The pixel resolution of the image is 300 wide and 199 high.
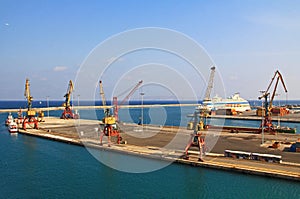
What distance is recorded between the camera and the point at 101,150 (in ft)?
147

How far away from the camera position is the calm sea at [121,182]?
89.0ft

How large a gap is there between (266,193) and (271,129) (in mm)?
39273

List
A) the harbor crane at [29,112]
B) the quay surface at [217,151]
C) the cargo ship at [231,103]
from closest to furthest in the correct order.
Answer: the quay surface at [217,151]
the harbor crane at [29,112]
the cargo ship at [231,103]

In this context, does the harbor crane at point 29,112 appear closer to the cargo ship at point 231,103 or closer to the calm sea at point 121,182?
the calm sea at point 121,182

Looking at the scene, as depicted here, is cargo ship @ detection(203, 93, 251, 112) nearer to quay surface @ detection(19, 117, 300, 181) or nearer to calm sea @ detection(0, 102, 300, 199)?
quay surface @ detection(19, 117, 300, 181)

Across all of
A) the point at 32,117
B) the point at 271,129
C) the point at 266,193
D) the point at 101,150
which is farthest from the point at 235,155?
the point at 32,117

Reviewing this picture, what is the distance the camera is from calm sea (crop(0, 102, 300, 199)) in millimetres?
27141

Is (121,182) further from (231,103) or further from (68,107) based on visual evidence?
(231,103)

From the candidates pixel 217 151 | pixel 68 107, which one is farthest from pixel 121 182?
pixel 68 107

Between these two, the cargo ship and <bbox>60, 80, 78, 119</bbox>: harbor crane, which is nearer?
<bbox>60, 80, 78, 119</bbox>: harbor crane

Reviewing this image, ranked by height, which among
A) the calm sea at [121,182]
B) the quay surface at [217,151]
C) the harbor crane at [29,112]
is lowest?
the calm sea at [121,182]

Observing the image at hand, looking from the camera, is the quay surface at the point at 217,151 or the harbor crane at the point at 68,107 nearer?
the quay surface at the point at 217,151

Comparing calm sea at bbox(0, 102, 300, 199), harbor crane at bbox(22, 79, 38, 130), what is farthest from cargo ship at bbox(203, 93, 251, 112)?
calm sea at bbox(0, 102, 300, 199)

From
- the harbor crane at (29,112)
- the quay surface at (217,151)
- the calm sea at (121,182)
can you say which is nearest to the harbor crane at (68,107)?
the harbor crane at (29,112)
